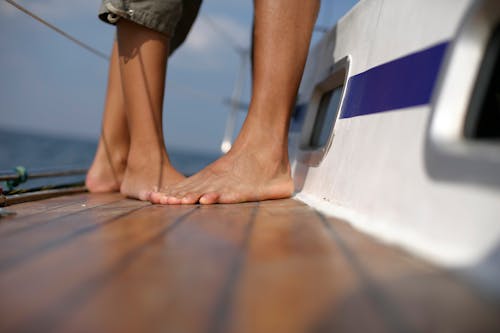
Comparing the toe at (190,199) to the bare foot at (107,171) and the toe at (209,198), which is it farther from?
the bare foot at (107,171)

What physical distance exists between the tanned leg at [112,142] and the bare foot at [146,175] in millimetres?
304

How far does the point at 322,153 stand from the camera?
122 centimetres

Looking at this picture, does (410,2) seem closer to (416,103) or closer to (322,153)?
(416,103)

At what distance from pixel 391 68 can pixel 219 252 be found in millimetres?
568

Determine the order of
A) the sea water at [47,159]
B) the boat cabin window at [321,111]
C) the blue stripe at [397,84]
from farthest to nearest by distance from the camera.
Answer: the sea water at [47,159], the boat cabin window at [321,111], the blue stripe at [397,84]

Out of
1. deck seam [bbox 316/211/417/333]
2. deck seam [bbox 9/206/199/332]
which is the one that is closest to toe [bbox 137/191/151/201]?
deck seam [bbox 9/206/199/332]

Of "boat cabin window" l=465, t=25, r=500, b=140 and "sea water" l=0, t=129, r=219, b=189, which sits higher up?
"boat cabin window" l=465, t=25, r=500, b=140

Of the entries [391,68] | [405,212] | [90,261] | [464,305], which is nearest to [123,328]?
[90,261]

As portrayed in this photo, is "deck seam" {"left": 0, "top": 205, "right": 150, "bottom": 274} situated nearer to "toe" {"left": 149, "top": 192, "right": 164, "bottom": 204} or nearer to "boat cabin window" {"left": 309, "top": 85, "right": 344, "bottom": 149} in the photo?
"toe" {"left": 149, "top": 192, "right": 164, "bottom": 204}

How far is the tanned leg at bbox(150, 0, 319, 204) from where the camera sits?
3.52 feet

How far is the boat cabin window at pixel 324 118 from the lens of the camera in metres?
1.64

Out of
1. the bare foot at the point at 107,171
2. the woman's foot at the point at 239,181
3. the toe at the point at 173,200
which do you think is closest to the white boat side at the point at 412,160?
the woman's foot at the point at 239,181

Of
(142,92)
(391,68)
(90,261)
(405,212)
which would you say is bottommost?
(90,261)

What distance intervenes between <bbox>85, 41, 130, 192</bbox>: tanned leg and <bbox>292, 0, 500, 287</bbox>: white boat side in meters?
0.77
